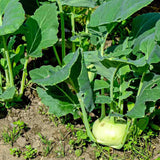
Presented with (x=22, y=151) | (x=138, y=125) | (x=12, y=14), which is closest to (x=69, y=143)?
(x=22, y=151)

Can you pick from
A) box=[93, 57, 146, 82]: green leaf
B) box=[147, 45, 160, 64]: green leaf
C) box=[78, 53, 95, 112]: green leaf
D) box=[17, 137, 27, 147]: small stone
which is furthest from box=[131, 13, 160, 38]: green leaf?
box=[17, 137, 27, 147]: small stone

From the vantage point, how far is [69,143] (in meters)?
2.29

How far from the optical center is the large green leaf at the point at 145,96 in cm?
190

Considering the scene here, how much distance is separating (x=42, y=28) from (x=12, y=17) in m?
0.40

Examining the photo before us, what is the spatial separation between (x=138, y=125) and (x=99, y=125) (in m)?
0.32

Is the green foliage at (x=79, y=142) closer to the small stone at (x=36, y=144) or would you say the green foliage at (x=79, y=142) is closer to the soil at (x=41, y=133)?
the soil at (x=41, y=133)

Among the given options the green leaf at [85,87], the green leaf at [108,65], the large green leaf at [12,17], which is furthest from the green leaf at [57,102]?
→ the large green leaf at [12,17]

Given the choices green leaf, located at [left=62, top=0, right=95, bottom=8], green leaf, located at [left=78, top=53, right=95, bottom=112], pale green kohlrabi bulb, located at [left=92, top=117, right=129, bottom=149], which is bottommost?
pale green kohlrabi bulb, located at [left=92, top=117, right=129, bottom=149]

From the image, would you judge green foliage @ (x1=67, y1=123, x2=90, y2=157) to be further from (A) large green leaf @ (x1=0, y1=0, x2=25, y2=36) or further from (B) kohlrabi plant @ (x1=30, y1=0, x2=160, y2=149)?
(A) large green leaf @ (x1=0, y1=0, x2=25, y2=36)

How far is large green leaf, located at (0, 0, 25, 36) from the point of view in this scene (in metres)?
1.91

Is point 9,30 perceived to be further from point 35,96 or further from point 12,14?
point 35,96

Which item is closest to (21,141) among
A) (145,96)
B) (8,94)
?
(8,94)

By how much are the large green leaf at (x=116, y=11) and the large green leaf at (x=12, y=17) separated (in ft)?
1.57

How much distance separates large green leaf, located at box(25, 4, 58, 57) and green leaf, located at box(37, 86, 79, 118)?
1.01 ft
